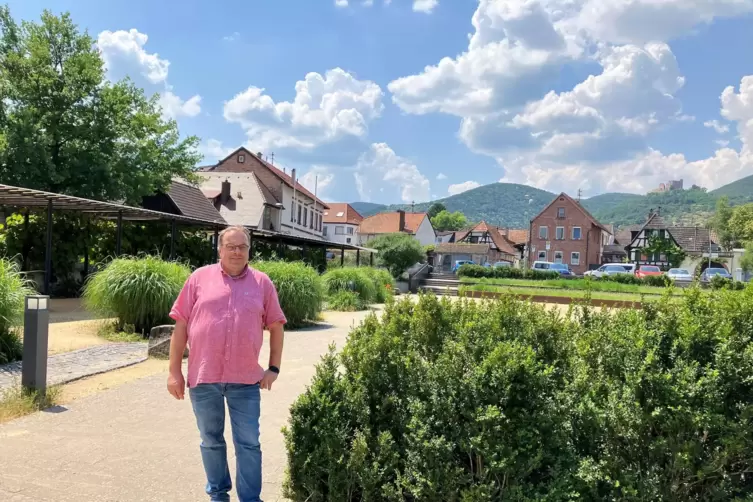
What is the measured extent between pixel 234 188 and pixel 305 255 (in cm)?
1826

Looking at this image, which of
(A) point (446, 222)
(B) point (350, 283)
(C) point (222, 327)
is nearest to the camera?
(C) point (222, 327)

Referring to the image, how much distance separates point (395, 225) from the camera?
82500 millimetres

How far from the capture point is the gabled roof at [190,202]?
108 feet

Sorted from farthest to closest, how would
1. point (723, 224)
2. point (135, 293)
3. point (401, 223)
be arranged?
point (401, 223) → point (723, 224) → point (135, 293)

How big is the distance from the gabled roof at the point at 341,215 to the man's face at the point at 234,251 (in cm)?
7543

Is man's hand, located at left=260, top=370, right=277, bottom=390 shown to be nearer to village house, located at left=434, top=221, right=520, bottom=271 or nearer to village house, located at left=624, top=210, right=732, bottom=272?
village house, located at left=434, top=221, right=520, bottom=271

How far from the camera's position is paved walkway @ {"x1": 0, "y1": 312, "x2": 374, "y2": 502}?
3.61 meters

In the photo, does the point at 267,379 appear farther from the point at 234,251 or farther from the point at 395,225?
the point at 395,225

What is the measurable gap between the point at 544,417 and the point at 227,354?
1.76m

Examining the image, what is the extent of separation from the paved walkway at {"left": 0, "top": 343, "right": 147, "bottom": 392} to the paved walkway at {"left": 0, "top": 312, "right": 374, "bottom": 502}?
3.10 ft

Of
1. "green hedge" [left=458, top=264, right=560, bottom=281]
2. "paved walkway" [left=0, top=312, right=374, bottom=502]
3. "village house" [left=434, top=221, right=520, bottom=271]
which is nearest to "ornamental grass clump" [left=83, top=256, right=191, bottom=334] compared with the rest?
"paved walkway" [left=0, top=312, right=374, bottom=502]

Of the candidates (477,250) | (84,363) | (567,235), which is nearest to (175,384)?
(84,363)

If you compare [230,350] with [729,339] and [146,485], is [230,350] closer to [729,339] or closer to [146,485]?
[146,485]

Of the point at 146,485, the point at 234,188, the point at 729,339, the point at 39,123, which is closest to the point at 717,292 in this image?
the point at 729,339
